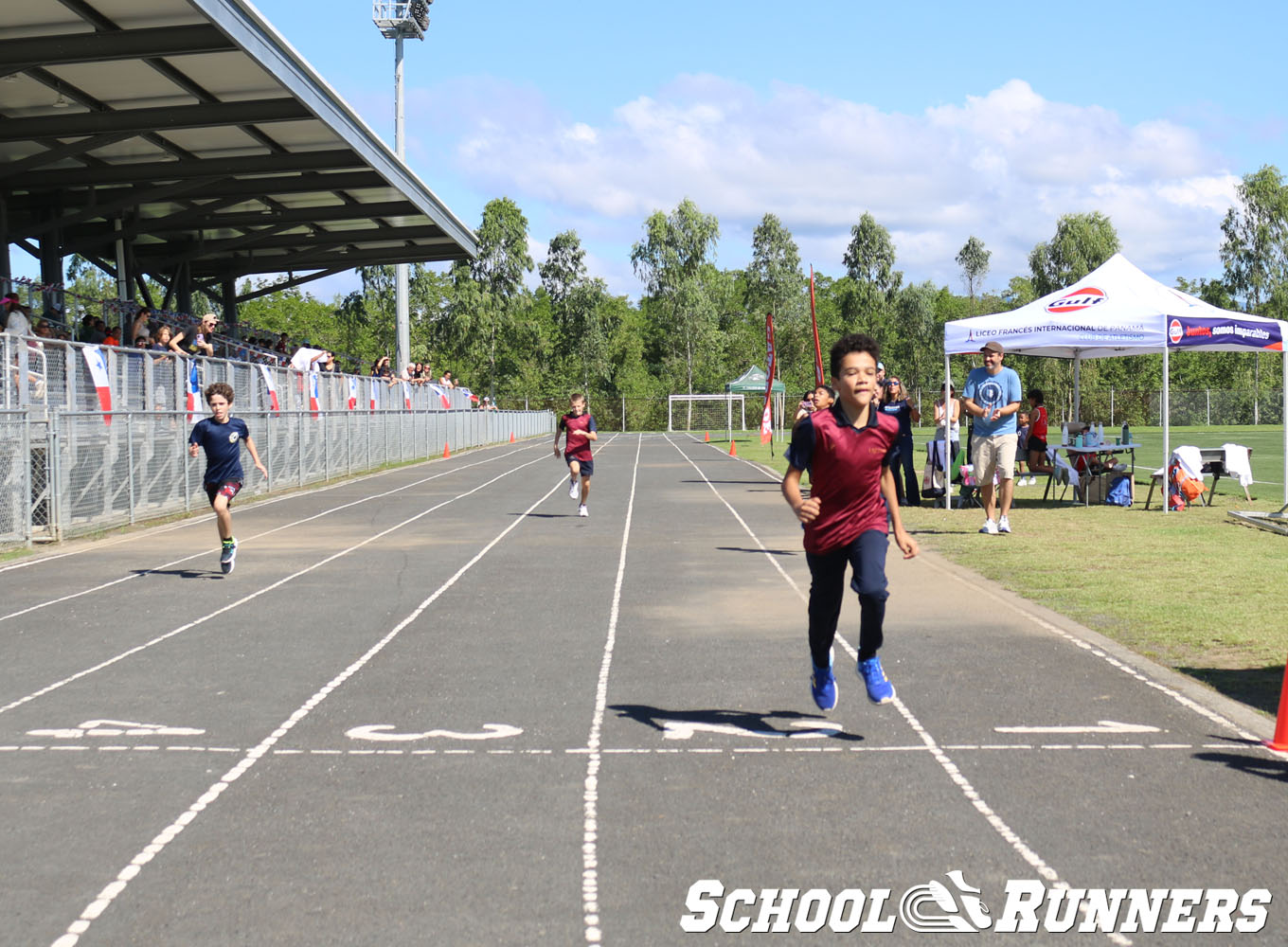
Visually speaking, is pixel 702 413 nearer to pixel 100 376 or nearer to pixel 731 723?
pixel 100 376

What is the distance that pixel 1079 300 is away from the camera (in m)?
17.9

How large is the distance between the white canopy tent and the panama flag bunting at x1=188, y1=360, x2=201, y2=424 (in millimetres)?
11218

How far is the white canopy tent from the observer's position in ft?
55.9

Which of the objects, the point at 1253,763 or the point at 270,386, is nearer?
the point at 1253,763

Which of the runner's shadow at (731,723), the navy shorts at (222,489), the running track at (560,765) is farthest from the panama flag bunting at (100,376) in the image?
the runner's shadow at (731,723)

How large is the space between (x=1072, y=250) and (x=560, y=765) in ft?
249

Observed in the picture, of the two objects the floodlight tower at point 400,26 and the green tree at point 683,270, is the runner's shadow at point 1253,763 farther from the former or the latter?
the green tree at point 683,270

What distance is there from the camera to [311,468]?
26.1 metres

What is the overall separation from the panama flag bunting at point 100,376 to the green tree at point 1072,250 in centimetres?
6638

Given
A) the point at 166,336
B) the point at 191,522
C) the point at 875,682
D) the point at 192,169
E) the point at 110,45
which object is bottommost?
the point at 191,522

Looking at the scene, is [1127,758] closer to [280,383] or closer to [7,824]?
[7,824]

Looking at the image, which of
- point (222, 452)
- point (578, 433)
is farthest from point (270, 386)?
point (222, 452)

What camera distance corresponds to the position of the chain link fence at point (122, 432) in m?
14.2

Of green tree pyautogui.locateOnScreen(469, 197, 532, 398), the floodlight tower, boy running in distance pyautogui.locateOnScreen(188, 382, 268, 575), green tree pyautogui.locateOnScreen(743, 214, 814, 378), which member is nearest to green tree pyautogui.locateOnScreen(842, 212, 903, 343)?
green tree pyautogui.locateOnScreen(743, 214, 814, 378)
